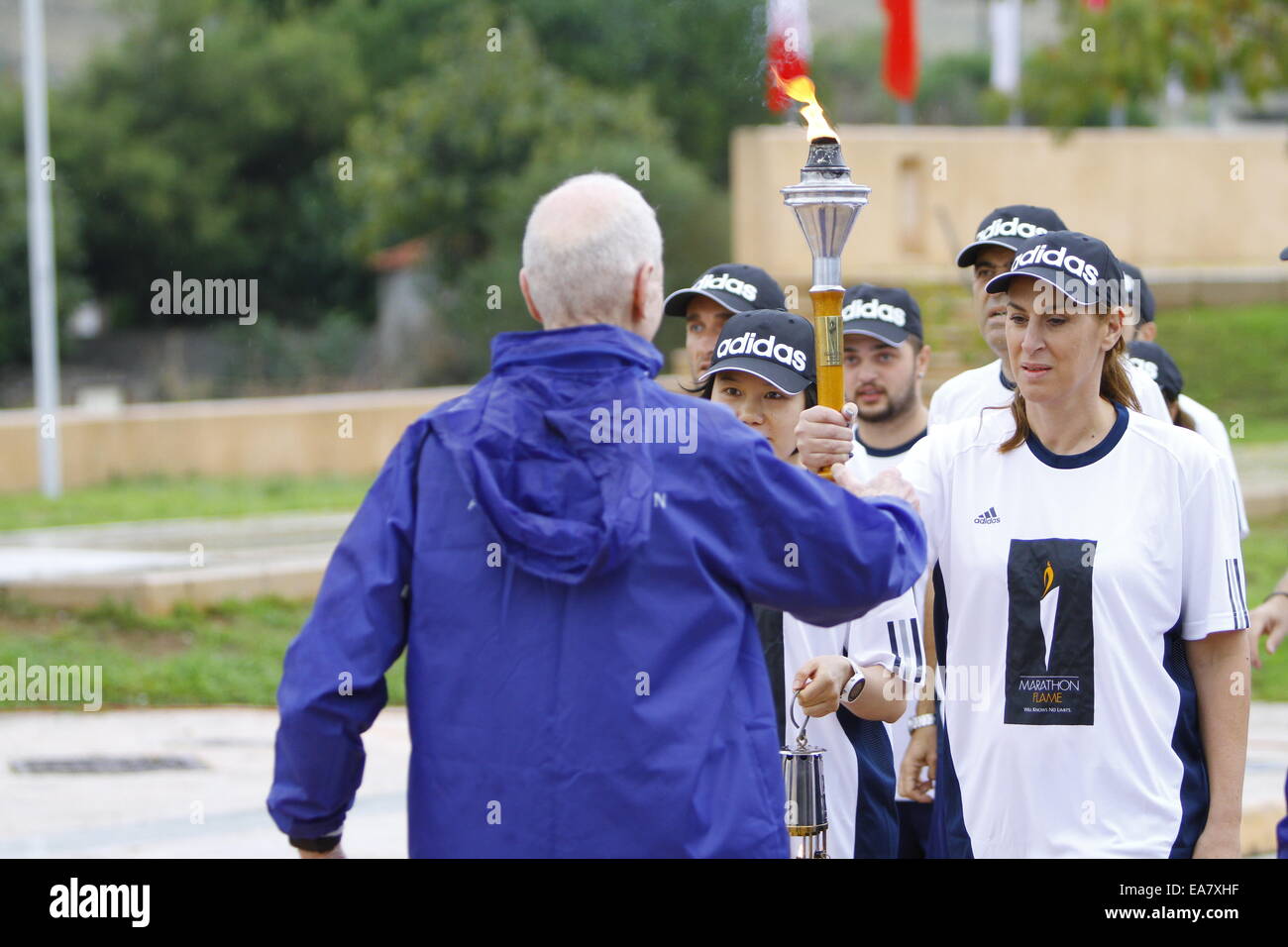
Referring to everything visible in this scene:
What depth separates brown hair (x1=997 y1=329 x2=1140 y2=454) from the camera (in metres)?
3.93

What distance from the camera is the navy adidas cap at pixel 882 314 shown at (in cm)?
581

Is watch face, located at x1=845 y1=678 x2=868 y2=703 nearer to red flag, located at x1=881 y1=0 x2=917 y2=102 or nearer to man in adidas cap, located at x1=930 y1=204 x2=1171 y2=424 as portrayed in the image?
man in adidas cap, located at x1=930 y1=204 x2=1171 y2=424

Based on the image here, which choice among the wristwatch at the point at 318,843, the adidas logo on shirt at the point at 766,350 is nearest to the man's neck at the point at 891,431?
the adidas logo on shirt at the point at 766,350

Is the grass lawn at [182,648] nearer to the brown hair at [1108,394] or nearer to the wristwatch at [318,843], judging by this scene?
the brown hair at [1108,394]

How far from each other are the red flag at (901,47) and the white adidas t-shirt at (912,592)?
2460cm

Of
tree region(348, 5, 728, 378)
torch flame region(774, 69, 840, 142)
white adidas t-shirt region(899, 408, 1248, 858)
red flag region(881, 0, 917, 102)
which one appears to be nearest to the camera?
torch flame region(774, 69, 840, 142)

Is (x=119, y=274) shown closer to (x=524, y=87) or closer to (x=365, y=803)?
(x=524, y=87)

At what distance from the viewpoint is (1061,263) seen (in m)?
3.91

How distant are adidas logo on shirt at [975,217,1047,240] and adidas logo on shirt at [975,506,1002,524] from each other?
149 cm

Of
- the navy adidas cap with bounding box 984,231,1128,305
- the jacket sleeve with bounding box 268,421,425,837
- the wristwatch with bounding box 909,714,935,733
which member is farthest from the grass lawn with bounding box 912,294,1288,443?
the jacket sleeve with bounding box 268,421,425,837

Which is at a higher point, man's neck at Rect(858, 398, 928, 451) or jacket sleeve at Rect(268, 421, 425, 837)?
man's neck at Rect(858, 398, 928, 451)

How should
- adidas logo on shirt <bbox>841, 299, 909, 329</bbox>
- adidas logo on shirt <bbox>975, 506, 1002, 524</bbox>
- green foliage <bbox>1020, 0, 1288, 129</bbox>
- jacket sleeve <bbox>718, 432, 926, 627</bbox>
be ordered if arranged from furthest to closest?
green foliage <bbox>1020, 0, 1288, 129</bbox>, adidas logo on shirt <bbox>841, 299, 909, 329</bbox>, adidas logo on shirt <bbox>975, 506, 1002, 524</bbox>, jacket sleeve <bbox>718, 432, 926, 627</bbox>

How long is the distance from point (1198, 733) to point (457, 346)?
2828cm
